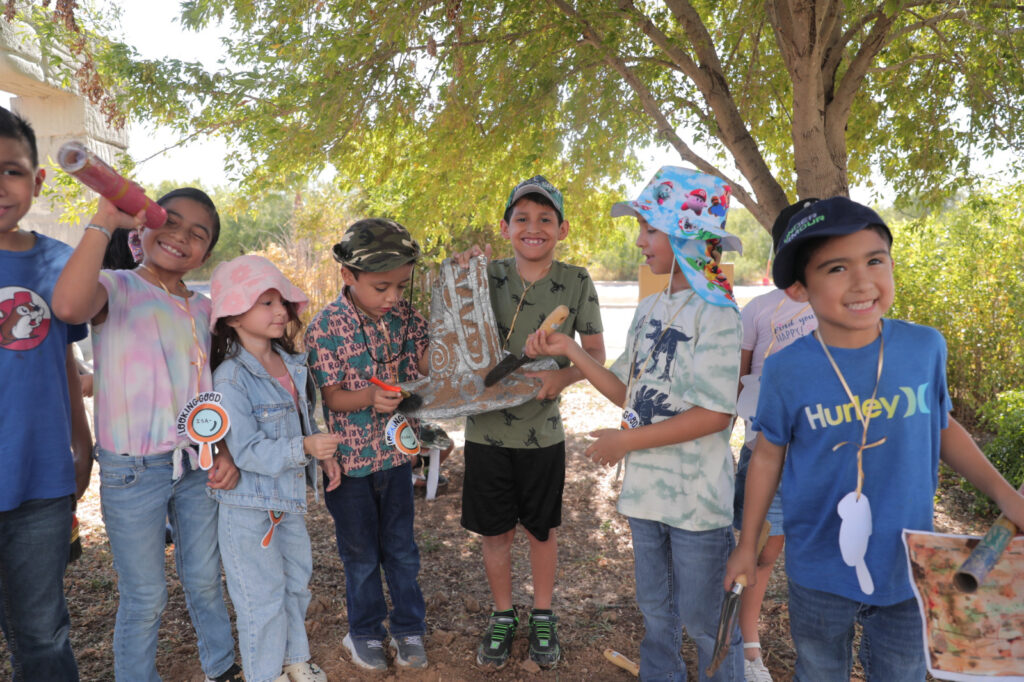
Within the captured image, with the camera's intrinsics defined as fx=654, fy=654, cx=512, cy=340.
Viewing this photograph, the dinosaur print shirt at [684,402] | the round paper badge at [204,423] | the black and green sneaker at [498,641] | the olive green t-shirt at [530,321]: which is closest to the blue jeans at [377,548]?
the black and green sneaker at [498,641]

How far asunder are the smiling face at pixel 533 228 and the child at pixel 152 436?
47.8 inches

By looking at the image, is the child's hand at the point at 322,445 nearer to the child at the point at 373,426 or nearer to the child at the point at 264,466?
the child at the point at 264,466

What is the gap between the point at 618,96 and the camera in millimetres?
4980

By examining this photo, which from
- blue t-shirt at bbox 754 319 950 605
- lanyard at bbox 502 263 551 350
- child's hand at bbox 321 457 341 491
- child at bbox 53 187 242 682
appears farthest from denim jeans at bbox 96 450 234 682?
blue t-shirt at bbox 754 319 950 605

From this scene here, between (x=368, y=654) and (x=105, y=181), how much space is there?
2029 mm

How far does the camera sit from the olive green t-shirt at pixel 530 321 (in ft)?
9.07

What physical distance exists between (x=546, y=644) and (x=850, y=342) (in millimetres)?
1835

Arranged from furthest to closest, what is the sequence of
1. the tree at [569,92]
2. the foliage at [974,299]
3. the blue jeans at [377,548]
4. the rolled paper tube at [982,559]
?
the foliage at [974,299], the tree at [569,92], the blue jeans at [377,548], the rolled paper tube at [982,559]

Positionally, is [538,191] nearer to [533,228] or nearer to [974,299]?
[533,228]

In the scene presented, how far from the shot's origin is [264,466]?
232 cm

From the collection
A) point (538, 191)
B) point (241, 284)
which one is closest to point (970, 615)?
point (538, 191)

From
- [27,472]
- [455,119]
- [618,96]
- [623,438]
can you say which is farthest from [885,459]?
[618,96]

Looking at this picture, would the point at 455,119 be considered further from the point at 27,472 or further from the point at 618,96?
the point at 27,472

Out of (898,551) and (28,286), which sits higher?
(28,286)
